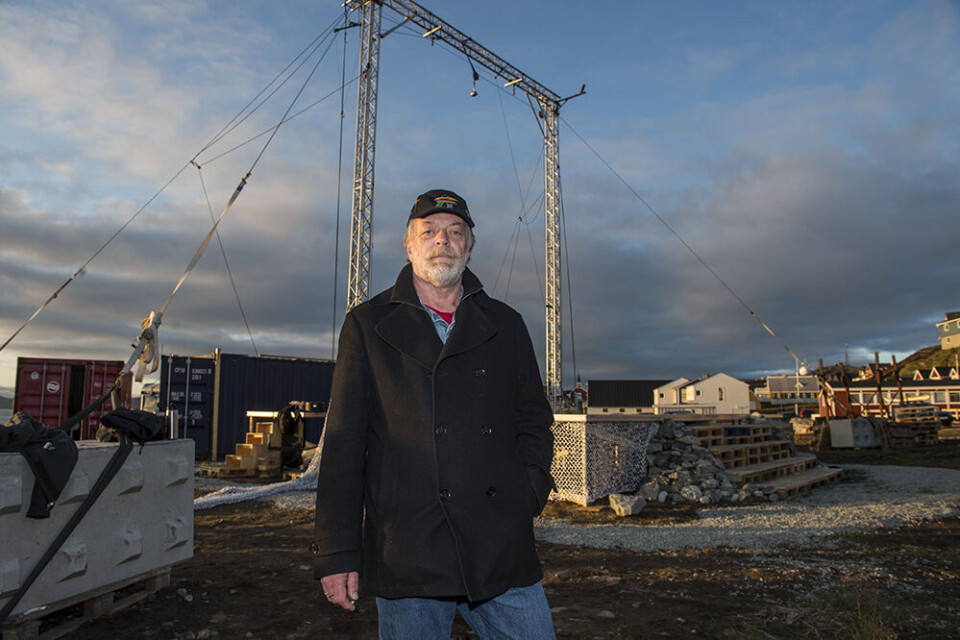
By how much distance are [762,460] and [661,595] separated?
9.50 meters

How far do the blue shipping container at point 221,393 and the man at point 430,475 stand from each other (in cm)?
1562

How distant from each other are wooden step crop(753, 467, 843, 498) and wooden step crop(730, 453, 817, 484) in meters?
0.16

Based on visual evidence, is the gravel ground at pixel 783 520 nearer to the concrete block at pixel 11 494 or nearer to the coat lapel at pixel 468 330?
the concrete block at pixel 11 494

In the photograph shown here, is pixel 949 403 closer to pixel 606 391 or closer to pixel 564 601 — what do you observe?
pixel 606 391

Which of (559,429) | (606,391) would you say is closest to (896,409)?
(606,391)

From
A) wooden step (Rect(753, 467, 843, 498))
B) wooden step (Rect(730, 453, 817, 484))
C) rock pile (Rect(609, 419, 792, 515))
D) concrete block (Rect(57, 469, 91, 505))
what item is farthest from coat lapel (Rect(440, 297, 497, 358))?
wooden step (Rect(730, 453, 817, 484))

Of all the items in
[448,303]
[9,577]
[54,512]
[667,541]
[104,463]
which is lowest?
[667,541]

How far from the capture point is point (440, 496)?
6.12 ft

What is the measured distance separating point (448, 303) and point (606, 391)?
60149 mm

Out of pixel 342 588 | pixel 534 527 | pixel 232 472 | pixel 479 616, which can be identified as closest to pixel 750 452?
pixel 534 527

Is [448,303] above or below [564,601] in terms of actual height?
above

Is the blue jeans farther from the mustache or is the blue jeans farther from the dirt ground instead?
the dirt ground

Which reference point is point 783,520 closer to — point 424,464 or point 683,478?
point 683,478

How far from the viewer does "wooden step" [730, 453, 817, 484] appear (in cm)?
1104
